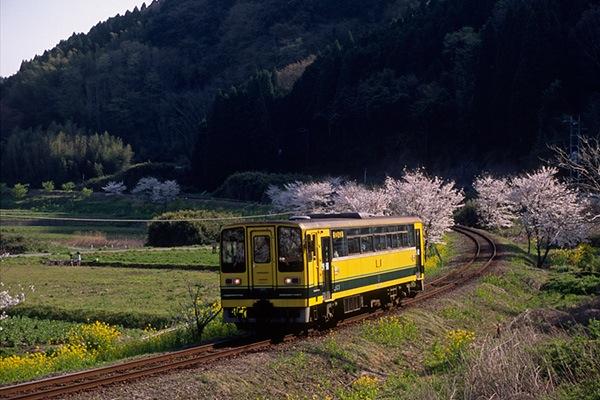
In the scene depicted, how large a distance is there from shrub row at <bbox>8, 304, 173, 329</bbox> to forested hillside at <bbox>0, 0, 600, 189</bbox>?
49.2m

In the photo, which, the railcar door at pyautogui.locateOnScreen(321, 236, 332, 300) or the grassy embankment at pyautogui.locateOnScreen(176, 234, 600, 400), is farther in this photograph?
the railcar door at pyautogui.locateOnScreen(321, 236, 332, 300)

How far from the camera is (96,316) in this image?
3192cm

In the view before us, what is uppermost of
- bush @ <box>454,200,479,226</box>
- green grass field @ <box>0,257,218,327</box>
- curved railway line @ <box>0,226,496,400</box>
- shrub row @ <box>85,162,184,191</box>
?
shrub row @ <box>85,162,184,191</box>

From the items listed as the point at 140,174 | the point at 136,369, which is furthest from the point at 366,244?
the point at 140,174

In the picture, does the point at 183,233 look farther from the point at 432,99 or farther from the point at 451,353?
the point at 451,353

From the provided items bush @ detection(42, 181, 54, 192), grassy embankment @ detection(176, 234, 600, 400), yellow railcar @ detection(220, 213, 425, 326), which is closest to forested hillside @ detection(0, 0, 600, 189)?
bush @ detection(42, 181, 54, 192)

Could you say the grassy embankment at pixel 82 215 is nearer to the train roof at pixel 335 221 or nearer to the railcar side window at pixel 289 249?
the train roof at pixel 335 221

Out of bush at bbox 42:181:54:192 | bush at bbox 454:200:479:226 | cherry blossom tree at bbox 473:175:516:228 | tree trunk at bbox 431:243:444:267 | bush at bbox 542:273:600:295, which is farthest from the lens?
bush at bbox 42:181:54:192

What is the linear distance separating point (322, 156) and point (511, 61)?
25.4 m

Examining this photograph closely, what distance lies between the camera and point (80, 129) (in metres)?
142

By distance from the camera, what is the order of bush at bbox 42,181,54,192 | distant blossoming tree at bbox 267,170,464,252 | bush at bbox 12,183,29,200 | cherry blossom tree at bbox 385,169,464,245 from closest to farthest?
1. cherry blossom tree at bbox 385,169,464,245
2. distant blossoming tree at bbox 267,170,464,252
3. bush at bbox 12,183,29,200
4. bush at bbox 42,181,54,192

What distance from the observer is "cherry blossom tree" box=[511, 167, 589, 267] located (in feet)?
142

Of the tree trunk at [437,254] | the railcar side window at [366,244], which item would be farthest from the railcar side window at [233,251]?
the tree trunk at [437,254]

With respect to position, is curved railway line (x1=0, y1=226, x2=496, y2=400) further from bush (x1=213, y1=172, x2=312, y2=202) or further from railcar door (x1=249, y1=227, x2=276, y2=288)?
bush (x1=213, y1=172, x2=312, y2=202)
